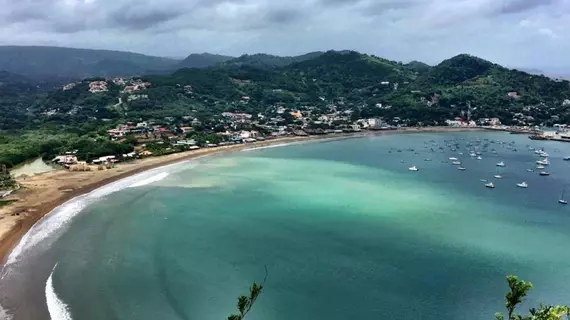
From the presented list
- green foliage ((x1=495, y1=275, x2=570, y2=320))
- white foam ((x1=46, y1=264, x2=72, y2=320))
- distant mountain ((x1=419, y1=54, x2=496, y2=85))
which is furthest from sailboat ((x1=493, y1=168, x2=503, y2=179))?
distant mountain ((x1=419, y1=54, x2=496, y2=85))

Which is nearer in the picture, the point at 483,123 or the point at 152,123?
the point at 152,123

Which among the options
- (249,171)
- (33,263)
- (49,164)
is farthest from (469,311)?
(49,164)

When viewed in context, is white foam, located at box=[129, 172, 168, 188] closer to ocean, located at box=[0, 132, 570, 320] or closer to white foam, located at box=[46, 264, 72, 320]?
ocean, located at box=[0, 132, 570, 320]

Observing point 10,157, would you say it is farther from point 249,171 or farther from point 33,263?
point 33,263

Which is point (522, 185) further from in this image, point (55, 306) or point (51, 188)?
point (51, 188)

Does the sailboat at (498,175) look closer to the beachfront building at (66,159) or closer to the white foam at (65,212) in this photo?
the white foam at (65,212)

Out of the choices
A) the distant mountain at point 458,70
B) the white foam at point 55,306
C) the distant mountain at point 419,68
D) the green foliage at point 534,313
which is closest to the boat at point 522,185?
the green foliage at point 534,313

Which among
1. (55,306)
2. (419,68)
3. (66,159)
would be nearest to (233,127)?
(66,159)
